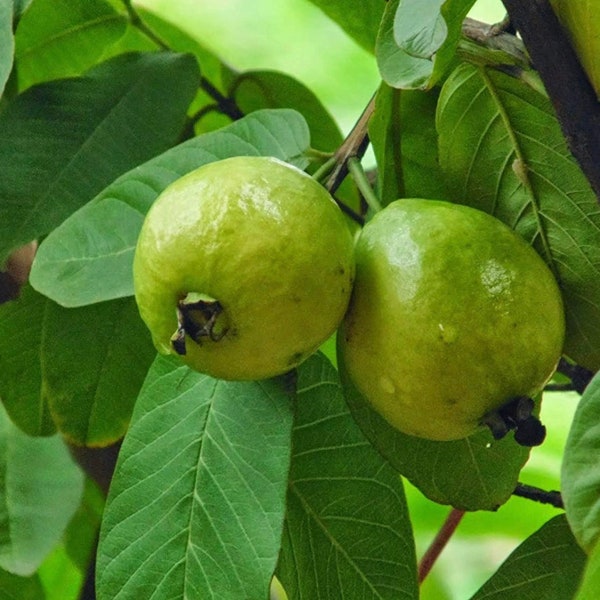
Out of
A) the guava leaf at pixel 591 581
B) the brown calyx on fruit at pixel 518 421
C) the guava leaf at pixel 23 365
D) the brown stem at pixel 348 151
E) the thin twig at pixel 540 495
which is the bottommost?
the guava leaf at pixel 23 365

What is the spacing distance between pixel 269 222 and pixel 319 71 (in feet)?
5.61

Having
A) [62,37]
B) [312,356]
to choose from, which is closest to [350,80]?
[62,37]

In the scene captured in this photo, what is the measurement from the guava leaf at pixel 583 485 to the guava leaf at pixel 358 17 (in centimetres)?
56

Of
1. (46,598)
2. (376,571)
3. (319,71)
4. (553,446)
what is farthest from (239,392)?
(319,71)

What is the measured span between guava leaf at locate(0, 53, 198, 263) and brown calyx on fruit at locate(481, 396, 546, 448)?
51cm

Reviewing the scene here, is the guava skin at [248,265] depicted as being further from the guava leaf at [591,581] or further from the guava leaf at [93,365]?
the guava leaf at [93,365]

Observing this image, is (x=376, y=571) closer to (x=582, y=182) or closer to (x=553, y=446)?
(x=582, y=182)

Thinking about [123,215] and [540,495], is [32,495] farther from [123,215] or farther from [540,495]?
[540,495]

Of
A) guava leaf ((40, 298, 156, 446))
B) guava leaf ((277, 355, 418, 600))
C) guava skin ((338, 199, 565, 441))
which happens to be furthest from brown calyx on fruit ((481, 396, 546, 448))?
guava leaf ((40, 298, 156, 446))

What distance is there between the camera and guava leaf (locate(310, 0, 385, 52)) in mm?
1033

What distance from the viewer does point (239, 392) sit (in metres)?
0.81

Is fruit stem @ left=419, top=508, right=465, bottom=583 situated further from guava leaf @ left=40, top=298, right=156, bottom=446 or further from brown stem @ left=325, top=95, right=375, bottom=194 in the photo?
brown stem @ left=325, top=95, right=375, bottom=194

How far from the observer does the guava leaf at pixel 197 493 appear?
0.77 m

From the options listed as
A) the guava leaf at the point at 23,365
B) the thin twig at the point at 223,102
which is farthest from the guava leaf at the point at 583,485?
the thin twig at the point at 223,102
